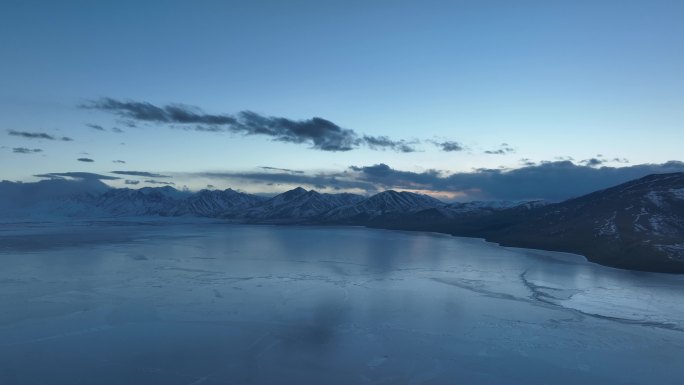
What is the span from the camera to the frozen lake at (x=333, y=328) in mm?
21406

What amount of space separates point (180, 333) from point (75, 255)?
180ft

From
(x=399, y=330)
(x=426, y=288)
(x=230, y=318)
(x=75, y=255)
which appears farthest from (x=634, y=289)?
(x=75, y=255)

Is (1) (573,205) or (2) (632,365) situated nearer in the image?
(2) (632,365)

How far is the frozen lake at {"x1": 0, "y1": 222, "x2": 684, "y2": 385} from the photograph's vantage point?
70.2 ft

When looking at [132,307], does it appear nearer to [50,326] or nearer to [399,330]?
[50,326]

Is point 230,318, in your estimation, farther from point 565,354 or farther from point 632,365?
point 632,365

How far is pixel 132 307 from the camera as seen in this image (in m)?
33.6

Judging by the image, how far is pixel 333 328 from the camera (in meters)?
28.6

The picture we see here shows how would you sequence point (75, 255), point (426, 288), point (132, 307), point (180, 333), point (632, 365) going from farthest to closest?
point (75, 255)
point (426, 288)
point (132, 307)
point (180, 333)
point (632, 365)

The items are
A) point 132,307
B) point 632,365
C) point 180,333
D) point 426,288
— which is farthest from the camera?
point 426,288

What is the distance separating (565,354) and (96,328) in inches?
1099

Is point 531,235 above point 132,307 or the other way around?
above

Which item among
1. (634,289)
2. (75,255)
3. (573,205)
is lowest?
(75,255)

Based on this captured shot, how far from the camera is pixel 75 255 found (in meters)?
71.2
